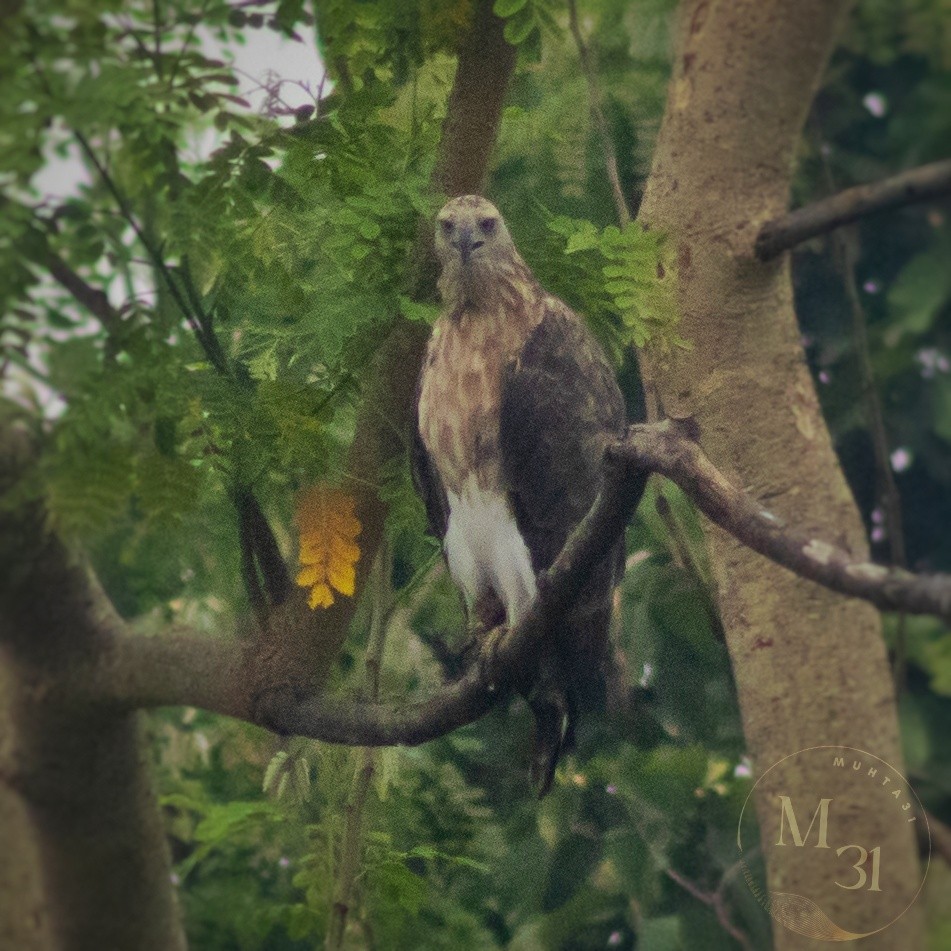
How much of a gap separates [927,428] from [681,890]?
2.18ft

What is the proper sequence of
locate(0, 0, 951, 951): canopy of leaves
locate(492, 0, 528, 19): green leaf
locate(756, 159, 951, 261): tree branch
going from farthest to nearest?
locate(492, 0, 528, 19): green leaf
locate(0, 0, 951, 951): canopy of leaves
locate(756, 159, 951, 261): tree branch

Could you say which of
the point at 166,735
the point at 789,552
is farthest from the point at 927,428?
the point at 166,735

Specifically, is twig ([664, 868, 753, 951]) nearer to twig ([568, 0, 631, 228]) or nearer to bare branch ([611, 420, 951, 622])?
bare branch ([611, 420, 951, 622])

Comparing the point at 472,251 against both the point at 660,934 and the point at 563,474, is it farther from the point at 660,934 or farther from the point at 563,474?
the point at 660,934

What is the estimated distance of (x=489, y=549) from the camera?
165cm

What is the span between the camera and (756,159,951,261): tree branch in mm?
1317

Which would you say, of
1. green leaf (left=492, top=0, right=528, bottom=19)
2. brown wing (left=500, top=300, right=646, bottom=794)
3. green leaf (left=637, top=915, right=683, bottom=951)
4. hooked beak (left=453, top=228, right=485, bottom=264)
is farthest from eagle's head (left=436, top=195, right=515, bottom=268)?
green leaf (left=637, top=915, right=683, bottom=951)

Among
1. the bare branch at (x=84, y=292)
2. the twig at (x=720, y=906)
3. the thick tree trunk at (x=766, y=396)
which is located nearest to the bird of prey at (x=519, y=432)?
the thick tree trunk at (x=766, y=396)

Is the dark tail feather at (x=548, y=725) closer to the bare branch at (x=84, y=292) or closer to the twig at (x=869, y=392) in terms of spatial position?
the twig at (x=869, y=392)

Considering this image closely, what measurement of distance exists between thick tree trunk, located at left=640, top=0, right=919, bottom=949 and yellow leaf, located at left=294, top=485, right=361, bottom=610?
1.55ft

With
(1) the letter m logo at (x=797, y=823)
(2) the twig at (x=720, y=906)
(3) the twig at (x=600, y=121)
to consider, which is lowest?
(2) the twig at (x=720, y=906)

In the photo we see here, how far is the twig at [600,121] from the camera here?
1.61 meters

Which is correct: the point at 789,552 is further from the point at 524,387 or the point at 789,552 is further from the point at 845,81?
the point at 845,81

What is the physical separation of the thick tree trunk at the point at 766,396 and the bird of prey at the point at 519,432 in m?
0.13
